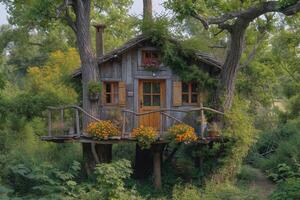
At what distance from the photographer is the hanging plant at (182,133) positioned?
1642 cm

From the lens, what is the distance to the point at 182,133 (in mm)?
16500

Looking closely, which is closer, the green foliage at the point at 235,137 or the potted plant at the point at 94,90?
the green foliage at the point at 235,137

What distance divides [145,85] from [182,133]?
2.90 m

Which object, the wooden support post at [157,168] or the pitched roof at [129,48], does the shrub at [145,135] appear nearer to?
the wooden support post at [157,168]

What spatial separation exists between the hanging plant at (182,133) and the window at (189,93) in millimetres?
1948

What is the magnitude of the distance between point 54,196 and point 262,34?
12044mm

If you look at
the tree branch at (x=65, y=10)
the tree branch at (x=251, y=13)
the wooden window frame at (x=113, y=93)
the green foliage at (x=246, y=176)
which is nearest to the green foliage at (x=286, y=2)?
the tree branch at (x=251, y=13)

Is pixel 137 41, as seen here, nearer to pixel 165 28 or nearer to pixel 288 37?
pixel 165 28

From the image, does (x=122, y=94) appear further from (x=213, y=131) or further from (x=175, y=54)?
(x=213, y=131)

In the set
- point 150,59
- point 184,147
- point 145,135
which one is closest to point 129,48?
point 150,59

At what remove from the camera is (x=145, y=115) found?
1800 centimetres

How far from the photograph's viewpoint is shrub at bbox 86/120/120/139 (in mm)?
16500

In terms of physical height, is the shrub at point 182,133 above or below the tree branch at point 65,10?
below

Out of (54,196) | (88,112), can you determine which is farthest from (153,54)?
(54,196)
